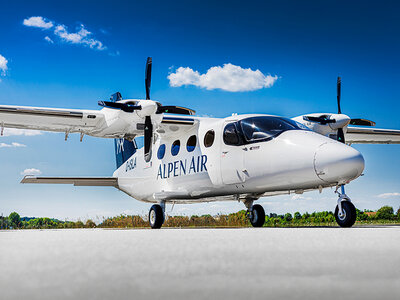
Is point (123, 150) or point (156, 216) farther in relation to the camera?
point (123, 150)

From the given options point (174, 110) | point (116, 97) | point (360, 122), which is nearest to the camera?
point (174, 110)

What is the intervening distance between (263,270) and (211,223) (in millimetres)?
13065

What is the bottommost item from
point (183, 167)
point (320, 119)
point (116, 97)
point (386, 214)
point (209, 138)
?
point (386, 214)

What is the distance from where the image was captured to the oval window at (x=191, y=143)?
13.0 m

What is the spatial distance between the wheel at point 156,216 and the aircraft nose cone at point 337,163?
589 centimetres

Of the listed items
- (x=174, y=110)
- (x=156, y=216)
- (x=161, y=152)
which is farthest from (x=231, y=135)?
(x=161, y=152)

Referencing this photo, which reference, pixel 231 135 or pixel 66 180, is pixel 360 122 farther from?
pixel 66 180

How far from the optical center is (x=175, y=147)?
13.9 meters

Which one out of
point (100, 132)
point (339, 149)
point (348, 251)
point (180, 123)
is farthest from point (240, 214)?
point (348, 251)

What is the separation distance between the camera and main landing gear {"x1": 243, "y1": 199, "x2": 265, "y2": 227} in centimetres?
1276

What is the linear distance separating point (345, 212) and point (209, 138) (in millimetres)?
4844

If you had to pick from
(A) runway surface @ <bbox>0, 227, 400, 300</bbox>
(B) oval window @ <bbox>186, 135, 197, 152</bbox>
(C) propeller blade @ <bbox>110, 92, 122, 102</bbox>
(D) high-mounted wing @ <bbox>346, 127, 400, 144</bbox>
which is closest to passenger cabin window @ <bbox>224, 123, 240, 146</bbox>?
(B) oval window @ <bbox>186, 135, 197, 152</bbox>

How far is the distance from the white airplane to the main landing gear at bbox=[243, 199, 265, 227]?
0.11ft

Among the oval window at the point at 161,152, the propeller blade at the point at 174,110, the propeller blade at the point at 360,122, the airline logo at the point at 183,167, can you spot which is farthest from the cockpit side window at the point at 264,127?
the propeller blade at the point at 360,122
